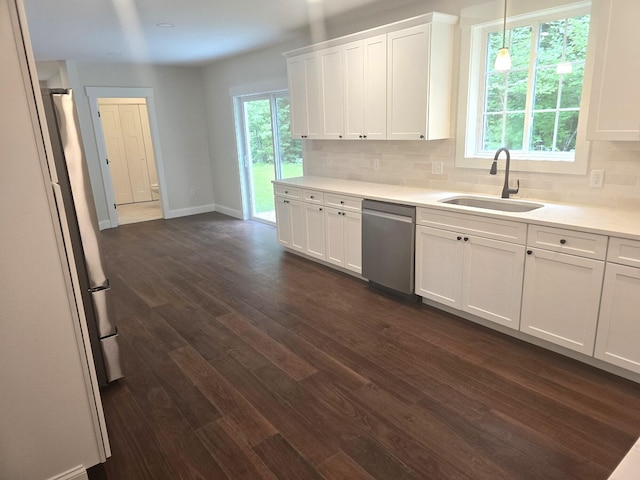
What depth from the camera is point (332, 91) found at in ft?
14.2

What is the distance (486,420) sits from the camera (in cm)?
220

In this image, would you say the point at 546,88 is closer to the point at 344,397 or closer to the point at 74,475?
the point at 344,397

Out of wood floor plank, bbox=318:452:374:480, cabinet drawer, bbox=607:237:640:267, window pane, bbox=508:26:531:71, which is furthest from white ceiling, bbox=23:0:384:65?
wood floor plank, bbox=318:452:374:480

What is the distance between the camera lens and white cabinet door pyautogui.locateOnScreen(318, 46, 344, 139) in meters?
4.20

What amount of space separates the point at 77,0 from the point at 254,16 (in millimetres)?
1473

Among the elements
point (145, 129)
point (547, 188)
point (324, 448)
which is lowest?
point (324, 448)

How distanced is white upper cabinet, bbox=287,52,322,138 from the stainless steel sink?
181cm

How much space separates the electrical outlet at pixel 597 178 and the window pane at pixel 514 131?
0.62 m

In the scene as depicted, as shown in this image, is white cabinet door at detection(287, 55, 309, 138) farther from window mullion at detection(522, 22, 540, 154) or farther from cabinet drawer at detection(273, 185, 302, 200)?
window mullion at detection(522, 22, 540, 154)

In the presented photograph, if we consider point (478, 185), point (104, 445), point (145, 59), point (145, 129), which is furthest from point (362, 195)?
point (145, 129)

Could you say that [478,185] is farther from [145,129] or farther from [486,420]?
[145,129]

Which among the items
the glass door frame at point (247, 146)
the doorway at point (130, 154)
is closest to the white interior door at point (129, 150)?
the doorway at point (130, 154)

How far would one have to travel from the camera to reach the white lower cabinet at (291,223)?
473 centimetres

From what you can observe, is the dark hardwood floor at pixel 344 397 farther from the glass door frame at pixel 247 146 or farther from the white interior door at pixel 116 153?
the white interior door at pixel 116 153
